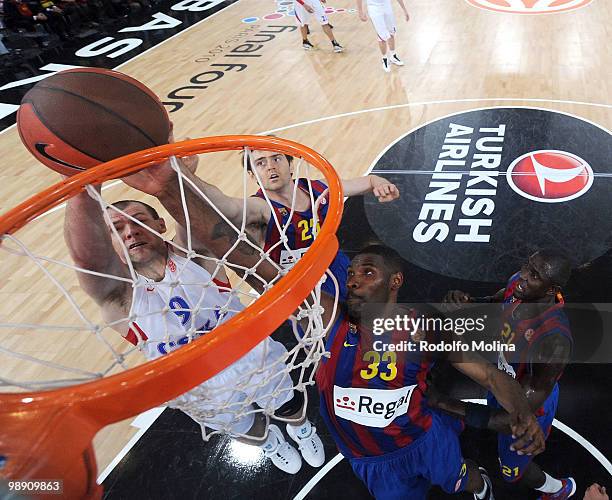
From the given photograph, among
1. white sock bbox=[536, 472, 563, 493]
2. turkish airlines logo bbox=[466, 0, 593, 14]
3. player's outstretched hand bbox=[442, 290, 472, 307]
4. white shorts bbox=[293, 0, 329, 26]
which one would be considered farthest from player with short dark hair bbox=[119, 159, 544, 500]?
turkish airlines logo bbox=[466, 0, 593, 14]

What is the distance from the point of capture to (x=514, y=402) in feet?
5.92

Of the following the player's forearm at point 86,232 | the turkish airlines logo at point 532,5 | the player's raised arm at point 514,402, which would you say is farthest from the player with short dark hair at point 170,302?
the turkish airlines logo at point 532,5

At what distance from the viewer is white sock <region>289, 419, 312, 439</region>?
2186 millimetres

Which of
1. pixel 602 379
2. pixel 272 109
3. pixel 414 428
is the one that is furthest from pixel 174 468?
pixel 272 109

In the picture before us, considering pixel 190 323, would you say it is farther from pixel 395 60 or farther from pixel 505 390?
pixel 395 60

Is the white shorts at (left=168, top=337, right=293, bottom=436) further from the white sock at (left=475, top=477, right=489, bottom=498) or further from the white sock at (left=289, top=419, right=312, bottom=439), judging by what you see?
the white sock at (left=475, top=477, right=489, bottom=498)

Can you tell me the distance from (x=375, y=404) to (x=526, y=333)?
79cm

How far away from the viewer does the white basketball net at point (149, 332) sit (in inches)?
55.6

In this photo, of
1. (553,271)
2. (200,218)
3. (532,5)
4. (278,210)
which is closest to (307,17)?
(532,5)

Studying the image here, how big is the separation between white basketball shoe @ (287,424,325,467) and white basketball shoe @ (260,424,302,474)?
42 mm

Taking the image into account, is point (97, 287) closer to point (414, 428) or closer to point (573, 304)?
point (414, 428)

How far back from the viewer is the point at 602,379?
241cm

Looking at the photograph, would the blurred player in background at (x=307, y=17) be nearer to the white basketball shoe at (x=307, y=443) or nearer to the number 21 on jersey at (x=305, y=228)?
the number 21 on jersey at (x=305, y=228)

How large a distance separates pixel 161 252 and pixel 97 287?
301 mm
